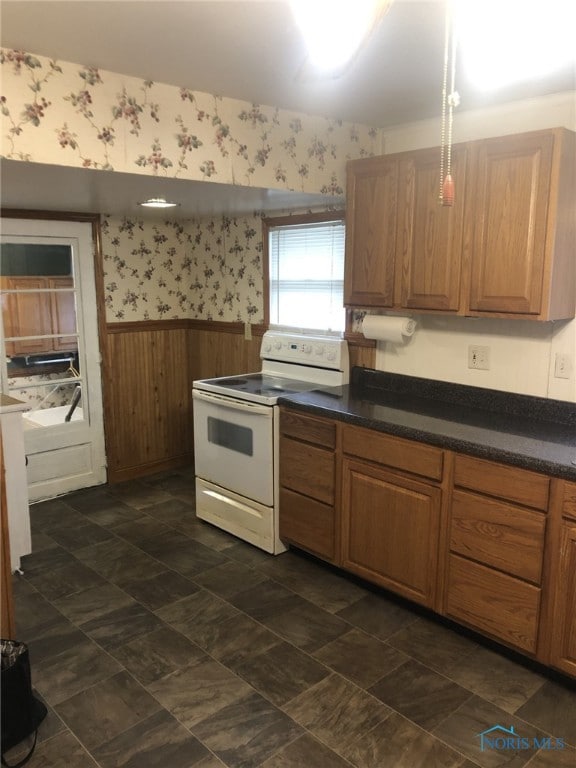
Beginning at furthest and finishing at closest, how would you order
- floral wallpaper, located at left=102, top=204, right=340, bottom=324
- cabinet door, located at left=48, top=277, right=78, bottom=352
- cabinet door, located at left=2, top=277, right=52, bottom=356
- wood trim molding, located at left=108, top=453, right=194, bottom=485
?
wood trim molding, located at left=108, top=453, right=194, bottom=485, floral wallpaper, located at left=102, top=204, right=340, bottom=324, cabinet door, located at left=48, top=277, right=78, bottom=352, cabinet door, located at left=2, top=277, right=52, bottom=356

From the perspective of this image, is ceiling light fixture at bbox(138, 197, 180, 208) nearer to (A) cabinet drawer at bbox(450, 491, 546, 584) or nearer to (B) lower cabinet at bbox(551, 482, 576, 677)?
(A) cabinet drawer at bbox(450, 491, 546, 584)

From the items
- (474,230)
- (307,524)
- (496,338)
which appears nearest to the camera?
(474,230)

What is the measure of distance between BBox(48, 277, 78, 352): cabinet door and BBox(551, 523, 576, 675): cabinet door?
10.9 ft

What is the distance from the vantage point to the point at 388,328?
3148 millimetres

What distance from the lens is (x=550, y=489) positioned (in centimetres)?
211

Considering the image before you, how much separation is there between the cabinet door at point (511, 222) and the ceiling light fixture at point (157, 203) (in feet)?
5.50

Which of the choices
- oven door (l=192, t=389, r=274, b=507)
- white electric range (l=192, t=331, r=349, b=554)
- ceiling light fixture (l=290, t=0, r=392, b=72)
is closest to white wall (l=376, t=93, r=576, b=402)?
white electric range (l=192, t=331, r=349, b=554)

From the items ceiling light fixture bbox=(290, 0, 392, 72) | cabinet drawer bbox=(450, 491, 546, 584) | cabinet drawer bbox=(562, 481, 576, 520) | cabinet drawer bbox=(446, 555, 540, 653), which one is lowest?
cabinet drawer bbox=(446, 555, 540, 653)

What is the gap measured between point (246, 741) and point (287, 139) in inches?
100

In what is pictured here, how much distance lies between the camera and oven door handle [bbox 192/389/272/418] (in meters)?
3.17

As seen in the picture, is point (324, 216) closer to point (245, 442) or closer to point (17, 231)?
point (245, 442)

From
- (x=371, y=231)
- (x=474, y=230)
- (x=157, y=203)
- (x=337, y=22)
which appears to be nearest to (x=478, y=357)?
(x=474, y=230)

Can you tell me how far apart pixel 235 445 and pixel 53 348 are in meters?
1.57

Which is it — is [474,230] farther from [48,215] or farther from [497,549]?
[48,215]
